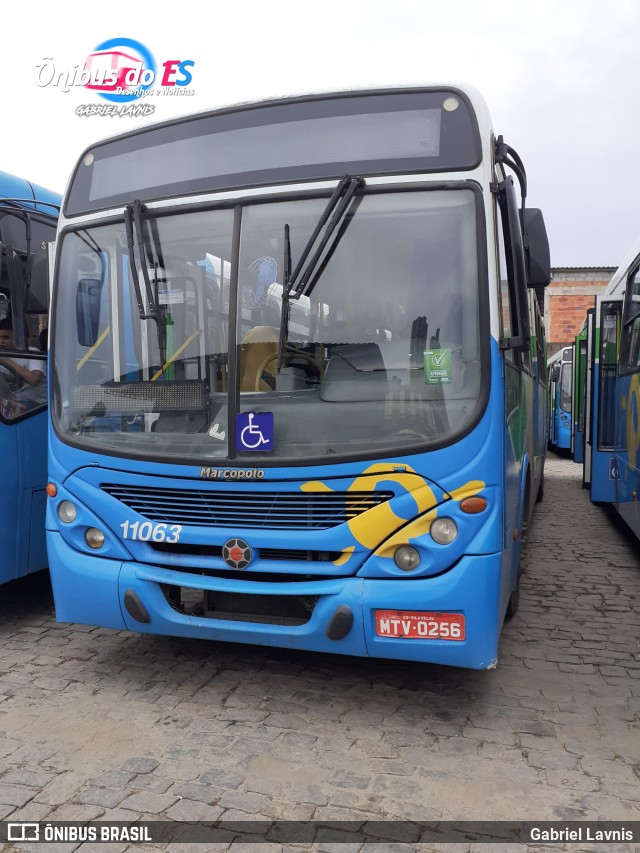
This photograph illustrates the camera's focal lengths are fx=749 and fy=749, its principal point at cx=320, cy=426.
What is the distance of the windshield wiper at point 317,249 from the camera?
3.80 m

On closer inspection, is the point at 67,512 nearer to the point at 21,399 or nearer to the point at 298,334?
the point at 21,399

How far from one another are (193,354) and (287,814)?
2306 millimetres

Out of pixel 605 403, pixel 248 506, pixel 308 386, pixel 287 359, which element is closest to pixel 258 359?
pixel 287 359

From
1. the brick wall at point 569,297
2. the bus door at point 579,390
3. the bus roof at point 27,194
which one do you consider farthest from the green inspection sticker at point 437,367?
the brick wall at point 569,297

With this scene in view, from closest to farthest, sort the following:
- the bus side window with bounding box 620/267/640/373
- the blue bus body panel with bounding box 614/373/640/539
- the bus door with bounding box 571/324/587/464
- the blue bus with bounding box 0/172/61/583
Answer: the blue bus with bounding box 0/172/61/583 → the blue bus body panel with bounding box 614/373/640/539 → the bus side window with bounding box 620/267/640/373 → the bus door with bounding box 571/324/587/464

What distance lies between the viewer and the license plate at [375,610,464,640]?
143 inches

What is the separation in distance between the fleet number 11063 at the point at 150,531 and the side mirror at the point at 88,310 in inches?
44.3

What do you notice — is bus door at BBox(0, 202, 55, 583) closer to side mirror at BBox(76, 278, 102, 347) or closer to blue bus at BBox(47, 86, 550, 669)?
side mirror at BBox(76, 278, 102, 347)

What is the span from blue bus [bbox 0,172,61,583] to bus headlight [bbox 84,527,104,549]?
1109 millimetres

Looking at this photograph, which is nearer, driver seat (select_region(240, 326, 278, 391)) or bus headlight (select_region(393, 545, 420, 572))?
bus headlight (select_region(393, 545, 420, 572))

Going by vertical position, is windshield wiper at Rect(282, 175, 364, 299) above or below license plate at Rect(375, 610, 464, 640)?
above

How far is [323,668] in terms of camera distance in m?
4.58

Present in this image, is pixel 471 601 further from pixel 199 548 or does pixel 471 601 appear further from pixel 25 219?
pixel 25 219

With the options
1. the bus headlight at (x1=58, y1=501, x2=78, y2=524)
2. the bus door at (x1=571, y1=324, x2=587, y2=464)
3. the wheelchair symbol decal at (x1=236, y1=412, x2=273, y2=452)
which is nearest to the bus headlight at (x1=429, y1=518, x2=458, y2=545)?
the wheelchair symbol decal at (x1=236, y1=412, x2=273, y2=452)
